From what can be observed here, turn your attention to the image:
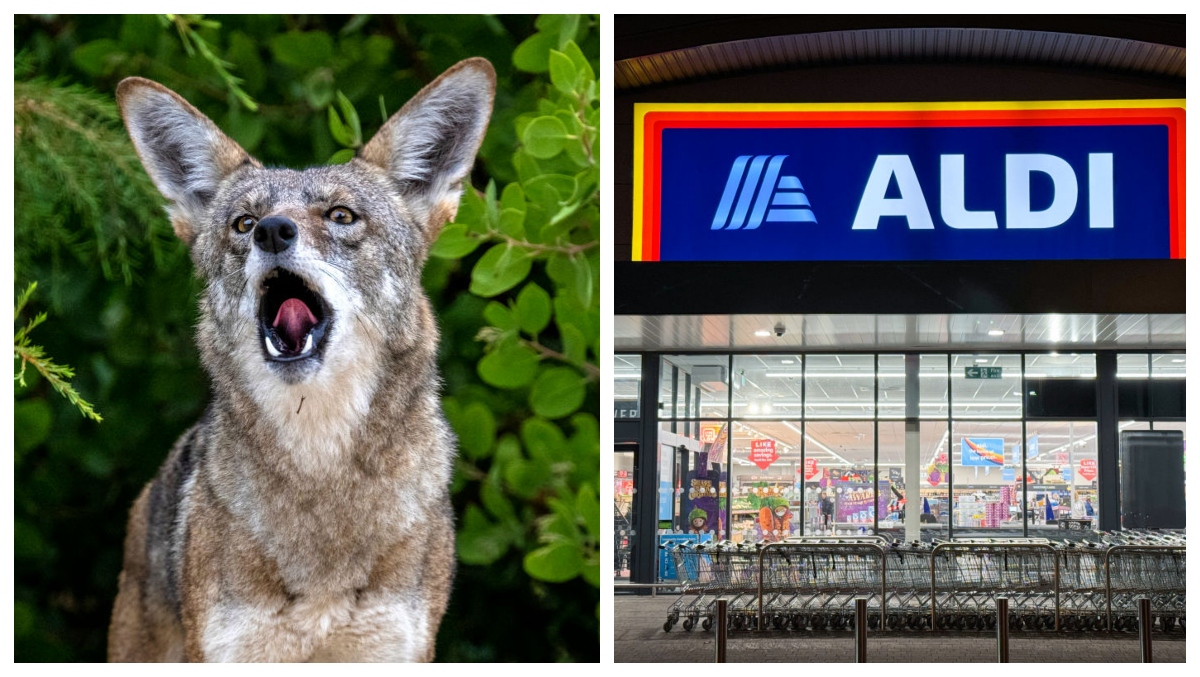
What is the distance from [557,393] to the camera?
4.01 m

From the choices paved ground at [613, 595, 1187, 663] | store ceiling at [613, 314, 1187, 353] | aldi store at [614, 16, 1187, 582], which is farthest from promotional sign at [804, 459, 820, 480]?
aldi store at [614, 16, 1187, 582]

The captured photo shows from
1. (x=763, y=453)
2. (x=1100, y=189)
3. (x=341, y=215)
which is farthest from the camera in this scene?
(x=763, y=453)

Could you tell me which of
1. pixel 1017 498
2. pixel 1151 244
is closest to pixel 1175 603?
pixel 1017 498

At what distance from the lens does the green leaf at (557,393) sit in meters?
4.01

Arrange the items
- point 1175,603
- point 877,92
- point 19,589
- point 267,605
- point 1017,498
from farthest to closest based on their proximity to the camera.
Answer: point 1017,498, point 1175,603, point 877,92, point 19,589, point 267,605

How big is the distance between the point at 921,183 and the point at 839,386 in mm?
6026

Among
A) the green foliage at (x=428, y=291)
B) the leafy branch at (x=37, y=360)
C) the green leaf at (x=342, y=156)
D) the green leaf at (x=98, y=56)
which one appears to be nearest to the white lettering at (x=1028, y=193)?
the green foliage at (x=428, y=291)

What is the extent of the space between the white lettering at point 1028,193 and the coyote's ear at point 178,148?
613cm

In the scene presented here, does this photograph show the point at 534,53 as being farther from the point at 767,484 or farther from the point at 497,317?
the point at 767,484

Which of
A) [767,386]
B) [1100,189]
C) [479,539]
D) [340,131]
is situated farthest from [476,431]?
[767,386]

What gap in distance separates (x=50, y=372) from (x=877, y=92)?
21.0 ft

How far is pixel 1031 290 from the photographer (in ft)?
25.2
